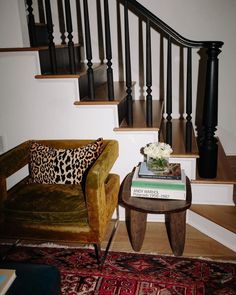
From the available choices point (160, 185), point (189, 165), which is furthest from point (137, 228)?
point (189, 165)

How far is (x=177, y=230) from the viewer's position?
6.45 ft

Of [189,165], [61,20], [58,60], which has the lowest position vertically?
[189,165]

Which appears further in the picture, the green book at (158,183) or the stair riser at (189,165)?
the stair riser at (189,165)

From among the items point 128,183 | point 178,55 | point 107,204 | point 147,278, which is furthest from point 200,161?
point 178,55

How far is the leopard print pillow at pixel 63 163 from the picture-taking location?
7.08 feet

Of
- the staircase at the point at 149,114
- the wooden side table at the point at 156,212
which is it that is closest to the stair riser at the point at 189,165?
the staircase at the point at 149,114

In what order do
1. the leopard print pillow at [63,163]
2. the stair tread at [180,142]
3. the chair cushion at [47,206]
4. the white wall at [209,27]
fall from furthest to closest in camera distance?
the white wall at [209,27]
the stair tread at [180,142]
the leopard print pillow at [63,163]
the chair cushion at [47,206]

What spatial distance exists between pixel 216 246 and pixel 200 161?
63 cm

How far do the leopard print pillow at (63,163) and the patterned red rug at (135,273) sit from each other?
0.54 m

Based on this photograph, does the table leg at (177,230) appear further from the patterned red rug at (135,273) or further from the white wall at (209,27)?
the white wall at (209,27)

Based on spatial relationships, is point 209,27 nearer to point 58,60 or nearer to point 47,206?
point 58,60

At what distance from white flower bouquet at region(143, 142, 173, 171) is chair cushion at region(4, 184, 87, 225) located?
1.77 ft

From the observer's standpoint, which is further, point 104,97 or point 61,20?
point 61,20

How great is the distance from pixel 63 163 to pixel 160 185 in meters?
0.74
